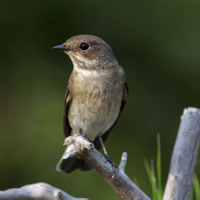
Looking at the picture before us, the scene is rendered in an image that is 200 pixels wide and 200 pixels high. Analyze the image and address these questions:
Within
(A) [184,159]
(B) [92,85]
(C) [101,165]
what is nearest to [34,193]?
(C) [101,165]

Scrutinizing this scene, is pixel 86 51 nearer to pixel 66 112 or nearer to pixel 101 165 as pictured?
pixel 66 112

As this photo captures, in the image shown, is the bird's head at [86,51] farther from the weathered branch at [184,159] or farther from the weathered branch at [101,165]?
the weathered branch at [101,165]

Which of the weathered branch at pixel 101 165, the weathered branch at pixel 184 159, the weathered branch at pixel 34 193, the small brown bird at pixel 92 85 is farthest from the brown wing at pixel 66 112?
the weathered branch at pixel 34 193

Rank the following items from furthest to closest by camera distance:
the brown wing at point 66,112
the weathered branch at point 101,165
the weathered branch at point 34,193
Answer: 1. the brown wing at point 66,112
2. the weathered branch at point 34,193
3. the weathered branch at point 101,165

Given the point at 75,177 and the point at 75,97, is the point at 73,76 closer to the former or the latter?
the point at 75,97

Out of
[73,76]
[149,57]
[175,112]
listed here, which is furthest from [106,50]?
[175,112]
